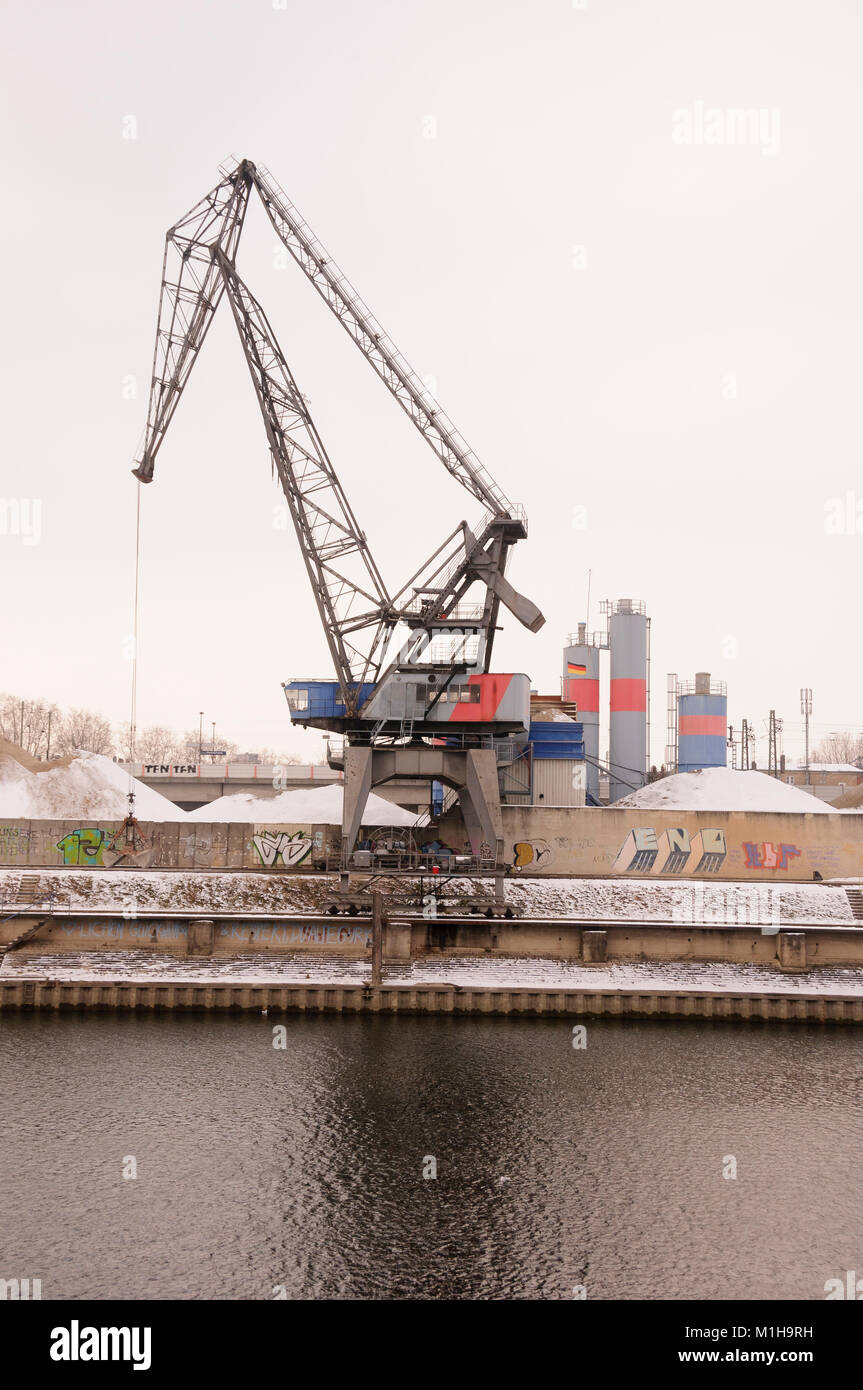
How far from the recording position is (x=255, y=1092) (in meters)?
30.3

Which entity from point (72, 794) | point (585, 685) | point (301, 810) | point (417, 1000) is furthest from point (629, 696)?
point (417, 1000)

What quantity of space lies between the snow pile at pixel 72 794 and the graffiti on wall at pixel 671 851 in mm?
30695

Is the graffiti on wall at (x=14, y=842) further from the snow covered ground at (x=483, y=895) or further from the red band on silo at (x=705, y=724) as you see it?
the red band on silo at (x=705, y=724)

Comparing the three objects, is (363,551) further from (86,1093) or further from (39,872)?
(86,1093)

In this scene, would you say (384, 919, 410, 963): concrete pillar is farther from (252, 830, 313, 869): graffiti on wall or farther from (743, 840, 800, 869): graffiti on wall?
(743, 840, 800, 869): graffiti on wall

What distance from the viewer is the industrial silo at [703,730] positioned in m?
89.1

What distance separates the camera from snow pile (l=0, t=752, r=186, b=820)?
69.8m

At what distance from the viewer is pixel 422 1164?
25500mm

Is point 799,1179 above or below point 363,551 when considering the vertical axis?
below

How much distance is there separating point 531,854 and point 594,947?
39.2 ft

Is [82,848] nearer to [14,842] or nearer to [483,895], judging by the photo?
[14,842]
